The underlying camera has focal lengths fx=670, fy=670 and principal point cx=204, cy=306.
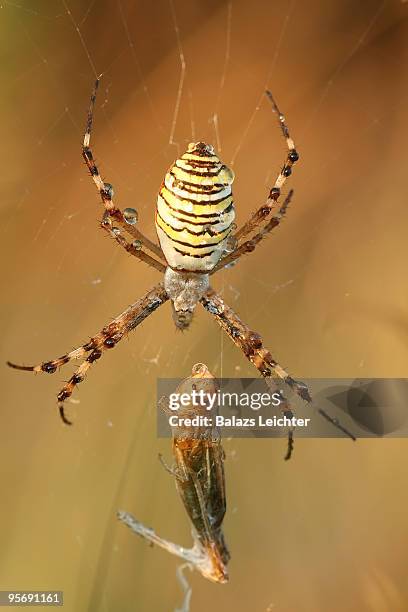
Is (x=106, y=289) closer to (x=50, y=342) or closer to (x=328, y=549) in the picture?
(x=50, y=342)

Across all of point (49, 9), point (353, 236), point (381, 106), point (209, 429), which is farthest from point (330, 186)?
point (209, 429)

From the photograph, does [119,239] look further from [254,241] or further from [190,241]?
[254,241]

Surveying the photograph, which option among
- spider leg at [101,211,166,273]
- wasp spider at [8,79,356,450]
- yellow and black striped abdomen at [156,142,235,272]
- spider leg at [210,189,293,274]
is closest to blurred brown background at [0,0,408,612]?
wasp spider at [8,79,356,450]

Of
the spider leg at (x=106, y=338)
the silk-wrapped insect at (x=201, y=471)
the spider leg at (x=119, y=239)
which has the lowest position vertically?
the silk-wrapped insect at (x=201, y=471)

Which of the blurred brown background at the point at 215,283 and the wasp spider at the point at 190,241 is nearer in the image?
the wasp spider at the point at 190,241

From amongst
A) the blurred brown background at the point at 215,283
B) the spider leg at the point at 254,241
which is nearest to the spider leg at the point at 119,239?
the spider leg at the point at 254,241

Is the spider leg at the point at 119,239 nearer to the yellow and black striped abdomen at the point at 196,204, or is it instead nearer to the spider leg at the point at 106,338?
the yellow and black striped abdomen at the point at 196,204

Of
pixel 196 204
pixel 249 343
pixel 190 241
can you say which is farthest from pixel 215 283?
pixel 196 204
